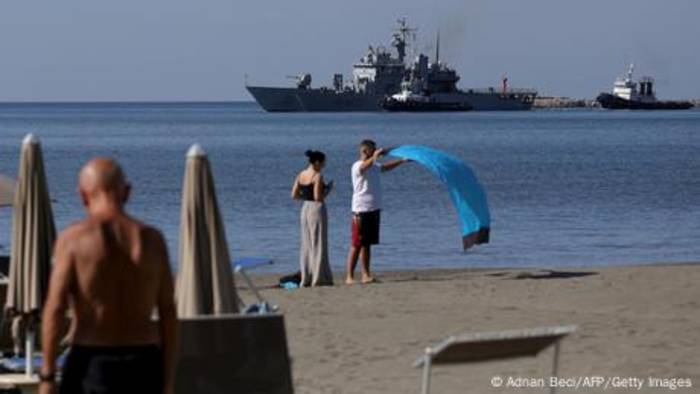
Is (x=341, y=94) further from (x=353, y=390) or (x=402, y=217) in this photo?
(x=353, y=390)

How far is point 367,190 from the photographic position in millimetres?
15586

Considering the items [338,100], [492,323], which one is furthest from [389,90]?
[492,323]

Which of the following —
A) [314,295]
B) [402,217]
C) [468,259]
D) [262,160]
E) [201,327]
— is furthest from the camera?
[262,160]

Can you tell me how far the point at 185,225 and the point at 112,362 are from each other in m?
2.58

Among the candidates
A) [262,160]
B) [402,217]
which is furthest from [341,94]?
[402,217]

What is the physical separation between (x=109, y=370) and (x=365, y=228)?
10.2 m

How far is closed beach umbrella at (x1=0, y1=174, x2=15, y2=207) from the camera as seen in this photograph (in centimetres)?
1241

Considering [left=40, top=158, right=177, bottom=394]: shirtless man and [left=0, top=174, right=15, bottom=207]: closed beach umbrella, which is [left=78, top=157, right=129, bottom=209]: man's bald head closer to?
[left=40, top=158, right=177, bottom=394]: shirtless man

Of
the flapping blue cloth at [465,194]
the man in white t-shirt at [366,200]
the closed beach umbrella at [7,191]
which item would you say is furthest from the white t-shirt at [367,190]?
the closed beach umbrella at [7,191]

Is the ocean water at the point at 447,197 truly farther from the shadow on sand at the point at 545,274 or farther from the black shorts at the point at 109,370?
the black shorts at the point at 109,370

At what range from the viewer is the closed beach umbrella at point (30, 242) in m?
8.38

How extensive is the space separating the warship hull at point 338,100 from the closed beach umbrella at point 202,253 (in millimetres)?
143406

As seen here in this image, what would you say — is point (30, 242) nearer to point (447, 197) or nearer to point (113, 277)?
point (113, 277)

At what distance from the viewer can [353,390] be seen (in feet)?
31.4
